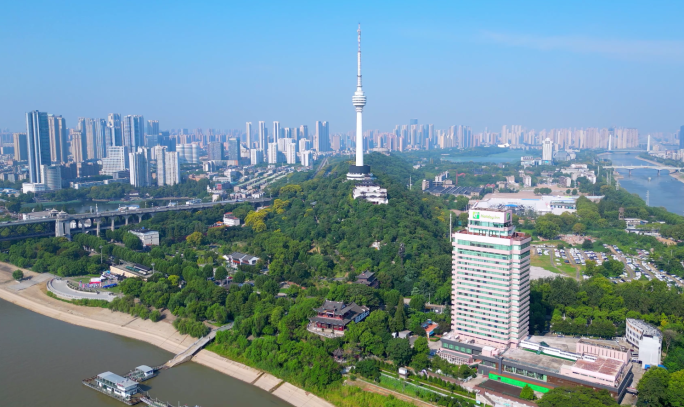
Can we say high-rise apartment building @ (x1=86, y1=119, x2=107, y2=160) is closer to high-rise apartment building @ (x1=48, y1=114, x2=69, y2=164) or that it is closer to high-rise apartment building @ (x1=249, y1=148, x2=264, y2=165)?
high-rise apartment building @ (x1=48, y1=114, x2=69, y2=164)

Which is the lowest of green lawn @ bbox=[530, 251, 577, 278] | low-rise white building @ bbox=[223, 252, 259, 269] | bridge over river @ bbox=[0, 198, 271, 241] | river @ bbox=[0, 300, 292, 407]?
river @ bbox=[0, 300, 292, 407]

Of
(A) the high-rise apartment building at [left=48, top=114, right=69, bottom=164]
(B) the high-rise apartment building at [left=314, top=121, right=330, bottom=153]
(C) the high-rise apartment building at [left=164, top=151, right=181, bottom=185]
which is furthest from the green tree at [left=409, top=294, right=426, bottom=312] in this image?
(B) the high-rise apartment building at [left=314, top=121, right=330, bottom=153]

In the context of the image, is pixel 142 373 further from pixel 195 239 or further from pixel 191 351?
pixel 195 239

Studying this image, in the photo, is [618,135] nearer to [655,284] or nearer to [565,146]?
[565,146]

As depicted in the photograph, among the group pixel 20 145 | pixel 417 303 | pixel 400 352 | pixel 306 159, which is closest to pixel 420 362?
pixel 400 352

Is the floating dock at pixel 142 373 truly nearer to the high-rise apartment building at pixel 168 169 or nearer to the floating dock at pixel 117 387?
the floating dock at pixel 117 387

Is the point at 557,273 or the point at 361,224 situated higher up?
the point at 361,224

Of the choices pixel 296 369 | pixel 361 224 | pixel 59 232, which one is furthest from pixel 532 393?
pixel 59 232
